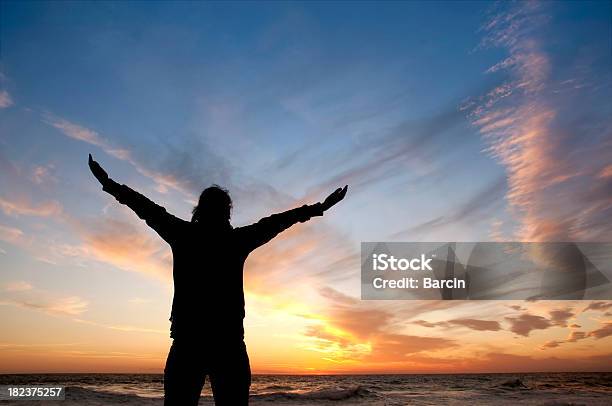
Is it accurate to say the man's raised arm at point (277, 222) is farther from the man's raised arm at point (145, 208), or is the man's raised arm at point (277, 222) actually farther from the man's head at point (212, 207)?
the man's raised arm at point (145, 208)

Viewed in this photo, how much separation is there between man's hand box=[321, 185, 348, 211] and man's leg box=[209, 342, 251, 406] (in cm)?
124

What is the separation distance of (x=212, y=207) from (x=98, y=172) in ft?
3.00

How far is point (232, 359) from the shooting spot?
2.81m

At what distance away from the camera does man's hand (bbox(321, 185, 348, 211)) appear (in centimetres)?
350

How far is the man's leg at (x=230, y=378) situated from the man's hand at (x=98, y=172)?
1520 millimetres

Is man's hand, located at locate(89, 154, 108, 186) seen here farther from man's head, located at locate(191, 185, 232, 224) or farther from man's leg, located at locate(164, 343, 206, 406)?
man's leg, located at locate(164, 343, 206, 406)

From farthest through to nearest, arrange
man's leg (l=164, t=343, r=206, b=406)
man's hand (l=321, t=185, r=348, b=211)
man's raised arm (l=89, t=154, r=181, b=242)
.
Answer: man's hand (l=321, t=185, r=348, b=211) → man's raised arm (l=89, t=154, r=181, b=242) → man's leg (l=164, t=343, r=206, b=406)

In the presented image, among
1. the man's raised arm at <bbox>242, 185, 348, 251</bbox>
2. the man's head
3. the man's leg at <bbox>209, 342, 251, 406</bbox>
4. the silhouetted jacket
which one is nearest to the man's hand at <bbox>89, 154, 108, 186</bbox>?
the silhouetted jacket

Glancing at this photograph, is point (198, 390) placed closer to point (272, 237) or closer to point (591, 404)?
point (272, 237)

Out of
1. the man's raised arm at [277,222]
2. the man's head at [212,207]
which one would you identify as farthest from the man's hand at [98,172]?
the man's raised arm at [277,222]

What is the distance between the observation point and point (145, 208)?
3141 millimetres

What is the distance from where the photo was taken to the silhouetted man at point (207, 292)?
2.79 metres

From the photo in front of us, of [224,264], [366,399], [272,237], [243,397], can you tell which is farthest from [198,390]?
[366,399]

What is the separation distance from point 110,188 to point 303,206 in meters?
1.38
